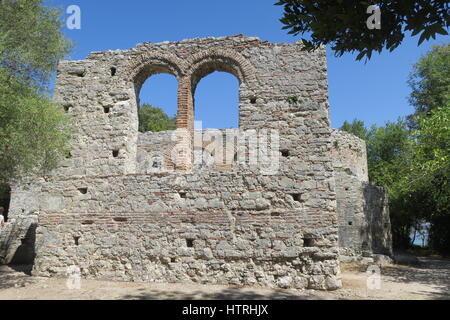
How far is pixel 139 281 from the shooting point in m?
7.84

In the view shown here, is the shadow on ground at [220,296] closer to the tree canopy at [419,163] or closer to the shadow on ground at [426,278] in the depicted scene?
the shadow on ground at [426,278]

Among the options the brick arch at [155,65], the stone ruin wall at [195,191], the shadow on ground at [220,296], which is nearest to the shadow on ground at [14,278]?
the stone ruin wall at [195,191]

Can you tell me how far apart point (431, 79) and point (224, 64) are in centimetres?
2018

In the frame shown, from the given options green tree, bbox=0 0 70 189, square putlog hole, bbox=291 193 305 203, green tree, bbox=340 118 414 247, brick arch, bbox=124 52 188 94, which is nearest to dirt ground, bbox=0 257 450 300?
square putlog hole, bbox=291 193 305 203

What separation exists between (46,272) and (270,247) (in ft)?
17.6

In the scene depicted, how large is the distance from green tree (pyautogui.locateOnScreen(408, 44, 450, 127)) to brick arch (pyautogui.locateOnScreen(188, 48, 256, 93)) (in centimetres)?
1803

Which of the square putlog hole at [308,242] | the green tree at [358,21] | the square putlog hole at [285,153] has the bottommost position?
the square putlog hole at [308,242]

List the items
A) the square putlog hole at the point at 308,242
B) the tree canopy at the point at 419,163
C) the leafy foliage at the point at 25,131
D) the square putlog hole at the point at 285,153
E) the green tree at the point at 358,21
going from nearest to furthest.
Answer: the green tree at the point at 358,21, the leafy foliage at the point at 25,131, the square putlog hole at the point at 308,242, the square putlog hole at the point at 285,153, the tree canopy at the point at 419,163

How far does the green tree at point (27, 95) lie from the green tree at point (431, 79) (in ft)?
70.6

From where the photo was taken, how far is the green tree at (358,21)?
3.77m

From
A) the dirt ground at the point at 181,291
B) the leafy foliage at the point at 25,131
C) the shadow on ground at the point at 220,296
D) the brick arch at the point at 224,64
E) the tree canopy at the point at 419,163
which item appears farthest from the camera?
the tree canopy at the point at 419,163

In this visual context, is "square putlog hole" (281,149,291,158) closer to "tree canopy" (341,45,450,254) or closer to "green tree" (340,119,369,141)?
"tree canopy" (341,45,450,254)

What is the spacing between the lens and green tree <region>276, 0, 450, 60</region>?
3.77 meters
